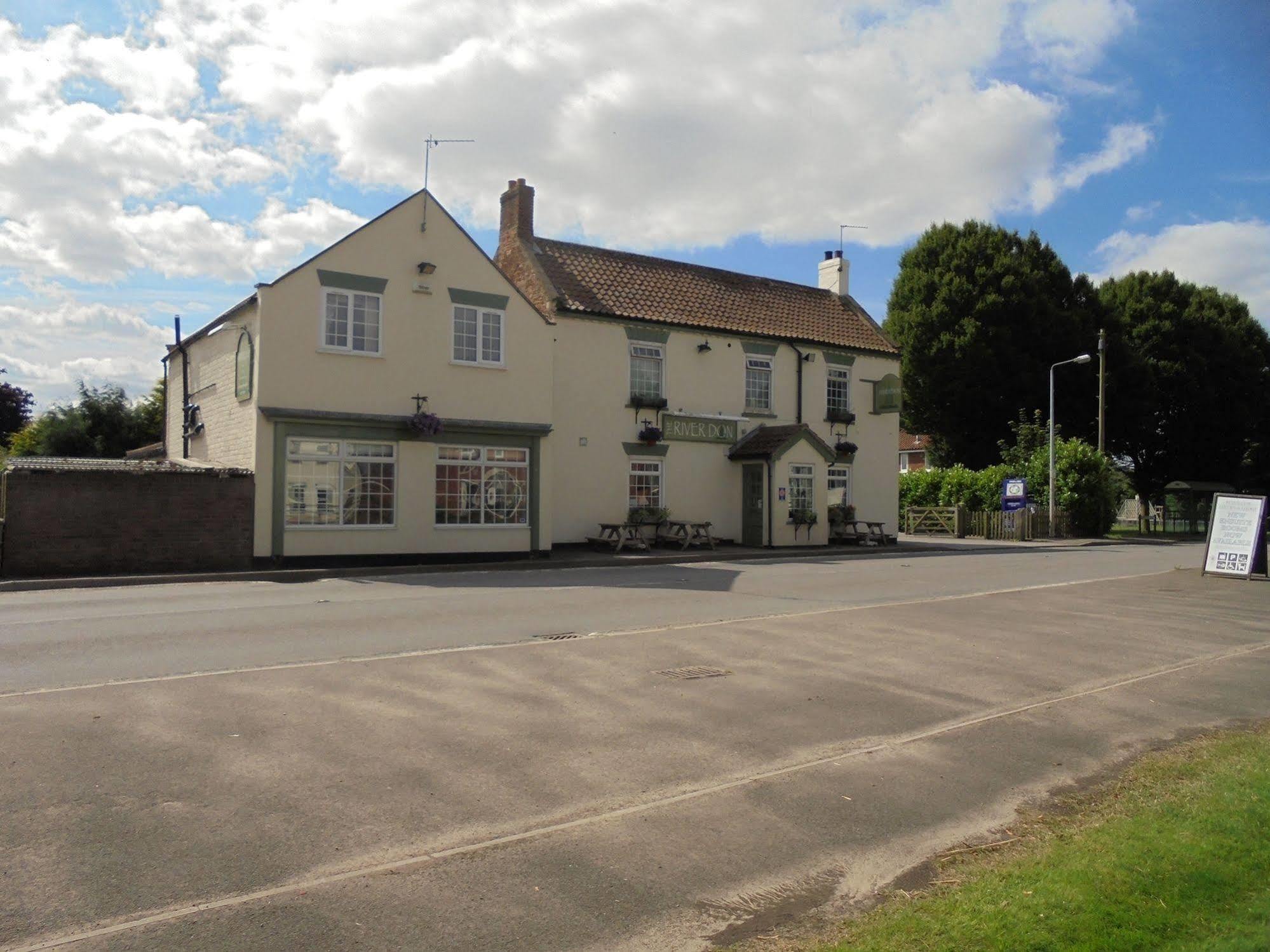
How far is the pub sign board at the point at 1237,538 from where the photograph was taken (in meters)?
20.3

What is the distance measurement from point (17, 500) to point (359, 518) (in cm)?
632

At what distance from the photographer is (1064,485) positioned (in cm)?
4091

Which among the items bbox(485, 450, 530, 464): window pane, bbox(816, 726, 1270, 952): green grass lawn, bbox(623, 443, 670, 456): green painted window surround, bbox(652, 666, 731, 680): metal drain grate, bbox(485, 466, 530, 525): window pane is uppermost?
bbox(623, 443, 670, 456): green painted window surround

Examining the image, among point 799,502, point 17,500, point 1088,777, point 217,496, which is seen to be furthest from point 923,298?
point 1088,777

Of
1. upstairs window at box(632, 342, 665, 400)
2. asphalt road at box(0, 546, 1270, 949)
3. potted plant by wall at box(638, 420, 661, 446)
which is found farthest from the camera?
upstairs window at box(632, 342, 665, 400)

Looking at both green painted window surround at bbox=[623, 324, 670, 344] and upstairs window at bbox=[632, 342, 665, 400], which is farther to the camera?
upstairs window at bbox=[632, 342, 665, 400]

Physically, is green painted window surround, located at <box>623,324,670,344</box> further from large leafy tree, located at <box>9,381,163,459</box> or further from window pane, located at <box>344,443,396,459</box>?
large leafy tree, located at <box>9,381,163,459</box>

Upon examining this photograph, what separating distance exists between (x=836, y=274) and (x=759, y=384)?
794 centimetres

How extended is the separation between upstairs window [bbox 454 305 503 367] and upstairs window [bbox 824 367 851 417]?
12923 millimetres

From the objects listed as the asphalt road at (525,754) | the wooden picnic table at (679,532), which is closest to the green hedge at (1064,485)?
the wooden picnic table at (679,532)

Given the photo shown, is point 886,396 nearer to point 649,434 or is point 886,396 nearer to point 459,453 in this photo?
point 649,434

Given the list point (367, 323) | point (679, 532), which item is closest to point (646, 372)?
point (679, 532)

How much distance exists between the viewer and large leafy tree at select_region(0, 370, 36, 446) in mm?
55281

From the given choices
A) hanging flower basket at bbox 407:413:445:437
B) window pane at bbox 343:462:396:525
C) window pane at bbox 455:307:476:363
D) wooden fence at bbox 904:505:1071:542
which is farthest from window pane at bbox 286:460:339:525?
wooden fence at bbox 904:505:1071:542
